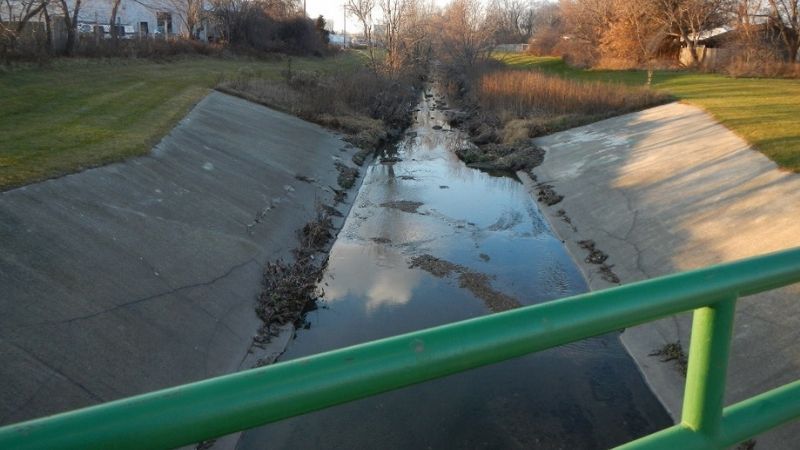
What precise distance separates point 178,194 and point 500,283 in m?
6.82

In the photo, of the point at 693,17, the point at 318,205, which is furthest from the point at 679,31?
the point at 318,205

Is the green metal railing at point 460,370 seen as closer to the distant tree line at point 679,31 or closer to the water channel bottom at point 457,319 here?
the water channel bottom at point 457,319

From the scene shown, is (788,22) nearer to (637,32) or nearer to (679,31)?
(679,31)

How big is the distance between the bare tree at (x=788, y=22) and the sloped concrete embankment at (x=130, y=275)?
41.5 metres

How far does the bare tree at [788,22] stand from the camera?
43938mm

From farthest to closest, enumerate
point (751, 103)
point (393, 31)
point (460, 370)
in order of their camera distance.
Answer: point (393, 31)
point (751, 103)
point (460, 370)

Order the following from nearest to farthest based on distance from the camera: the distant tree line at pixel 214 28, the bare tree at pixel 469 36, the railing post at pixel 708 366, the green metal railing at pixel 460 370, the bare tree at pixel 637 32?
the green metal railing at pixel 460 370 → the railing post at pixel 708 366 → the distant tree line at pixel 214 28 → the bare tree at pixel 469 36 → the bare tree at pixel 637 32

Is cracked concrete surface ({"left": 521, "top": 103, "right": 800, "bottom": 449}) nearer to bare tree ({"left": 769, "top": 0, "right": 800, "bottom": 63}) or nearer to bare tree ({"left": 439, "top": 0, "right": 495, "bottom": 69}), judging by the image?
bare tree ({"left": 439, "top": 0, "right": 495, "bottom": 69})

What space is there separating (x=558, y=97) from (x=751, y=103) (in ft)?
29.7

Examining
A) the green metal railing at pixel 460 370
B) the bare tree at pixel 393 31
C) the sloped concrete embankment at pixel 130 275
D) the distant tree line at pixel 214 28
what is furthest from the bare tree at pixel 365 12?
the green metal railing at pixel 460 370

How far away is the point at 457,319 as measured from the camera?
11.2 m

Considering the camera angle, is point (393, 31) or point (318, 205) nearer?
point (318, 205)

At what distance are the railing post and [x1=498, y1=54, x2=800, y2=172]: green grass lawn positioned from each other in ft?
46.9

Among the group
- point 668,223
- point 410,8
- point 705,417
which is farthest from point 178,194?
point 410,8
